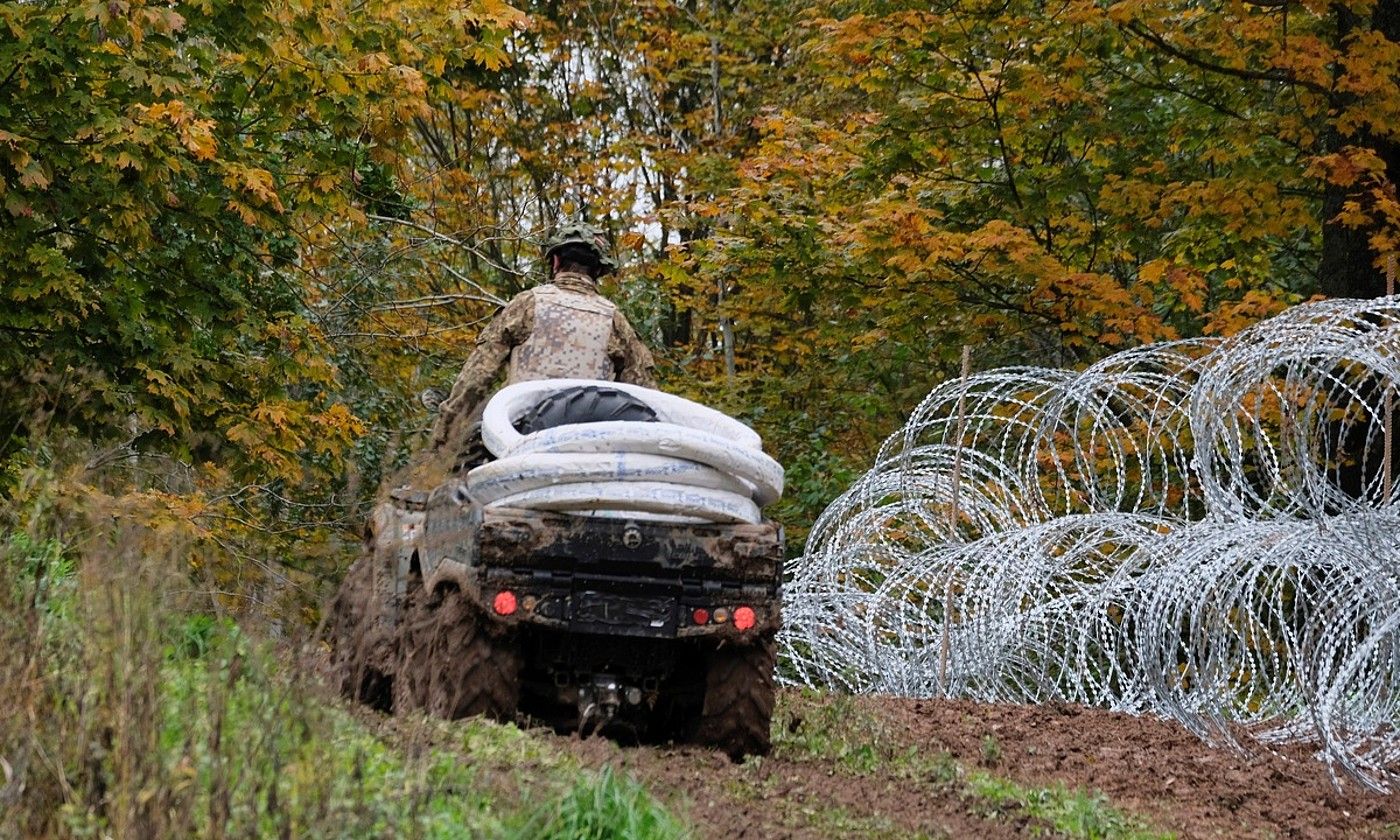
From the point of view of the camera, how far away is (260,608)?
5.09 meters

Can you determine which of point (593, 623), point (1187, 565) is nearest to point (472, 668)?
point (593, 623)

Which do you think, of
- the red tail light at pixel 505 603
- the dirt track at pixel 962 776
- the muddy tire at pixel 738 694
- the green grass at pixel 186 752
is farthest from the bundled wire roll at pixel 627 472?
the green grass at pixel 186 752

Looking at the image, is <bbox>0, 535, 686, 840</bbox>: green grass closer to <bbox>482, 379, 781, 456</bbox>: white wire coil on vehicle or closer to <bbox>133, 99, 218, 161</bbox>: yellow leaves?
<bbox>482, 379, 781, 456</bbox>: white wire coil on vehicle

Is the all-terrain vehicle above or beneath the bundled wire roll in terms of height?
beneath

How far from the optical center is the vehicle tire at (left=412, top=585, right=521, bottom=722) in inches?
297

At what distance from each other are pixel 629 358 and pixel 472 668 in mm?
2209

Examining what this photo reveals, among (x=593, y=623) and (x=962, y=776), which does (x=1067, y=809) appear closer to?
(x=962, y=776)

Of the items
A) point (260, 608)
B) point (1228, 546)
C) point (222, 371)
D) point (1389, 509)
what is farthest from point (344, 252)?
point (260, 608)

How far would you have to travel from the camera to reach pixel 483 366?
344 inches

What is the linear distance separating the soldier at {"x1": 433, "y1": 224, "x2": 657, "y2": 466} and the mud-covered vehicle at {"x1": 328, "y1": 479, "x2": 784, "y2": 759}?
2.07 ft

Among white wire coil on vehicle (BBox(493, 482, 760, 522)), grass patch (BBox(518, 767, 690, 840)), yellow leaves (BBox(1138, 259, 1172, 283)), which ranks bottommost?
grass patch (BBox(518, 767, 690, 840))

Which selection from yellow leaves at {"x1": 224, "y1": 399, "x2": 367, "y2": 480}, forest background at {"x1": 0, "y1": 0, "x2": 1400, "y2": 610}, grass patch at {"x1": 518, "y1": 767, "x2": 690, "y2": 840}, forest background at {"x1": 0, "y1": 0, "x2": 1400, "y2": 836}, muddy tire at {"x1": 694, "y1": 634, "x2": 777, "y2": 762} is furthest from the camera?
yellow leaves at {"x1": 224, "y1": 399, "x2": 367, "y2": 480}

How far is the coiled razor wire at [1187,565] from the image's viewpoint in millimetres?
9438

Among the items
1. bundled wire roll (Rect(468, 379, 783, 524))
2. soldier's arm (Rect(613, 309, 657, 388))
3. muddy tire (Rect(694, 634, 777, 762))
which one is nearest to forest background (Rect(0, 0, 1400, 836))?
bundled wire roll (Rect(468, 379, 783, 524))
